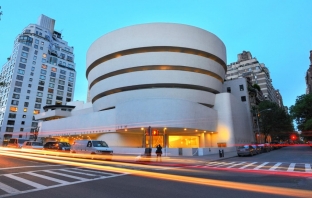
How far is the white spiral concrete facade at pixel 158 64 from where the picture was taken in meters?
40.7

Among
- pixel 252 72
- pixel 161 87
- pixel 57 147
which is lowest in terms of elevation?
pixel 57 147

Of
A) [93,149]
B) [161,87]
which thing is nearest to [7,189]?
[93,149]

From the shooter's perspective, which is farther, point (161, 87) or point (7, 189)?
point (161, 87)

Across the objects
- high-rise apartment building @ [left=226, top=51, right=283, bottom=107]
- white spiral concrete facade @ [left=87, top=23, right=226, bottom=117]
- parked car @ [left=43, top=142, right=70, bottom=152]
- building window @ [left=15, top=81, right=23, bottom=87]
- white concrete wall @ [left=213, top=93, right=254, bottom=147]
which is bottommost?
parked car @ [left=43, top=142, right=70, bottom=152]

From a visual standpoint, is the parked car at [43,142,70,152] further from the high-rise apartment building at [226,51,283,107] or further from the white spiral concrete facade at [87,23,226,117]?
the high-rise apartment building at [226,51,283,107]

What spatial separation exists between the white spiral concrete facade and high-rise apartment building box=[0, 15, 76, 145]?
4892 cm

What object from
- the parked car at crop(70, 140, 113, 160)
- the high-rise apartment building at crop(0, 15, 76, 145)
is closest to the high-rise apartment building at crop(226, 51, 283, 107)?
the high-rise apartment building at crop(0, 15, 76, 145)

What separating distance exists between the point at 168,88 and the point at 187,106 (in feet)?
21.5

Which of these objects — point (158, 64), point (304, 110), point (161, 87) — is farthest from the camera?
point (161, 87)

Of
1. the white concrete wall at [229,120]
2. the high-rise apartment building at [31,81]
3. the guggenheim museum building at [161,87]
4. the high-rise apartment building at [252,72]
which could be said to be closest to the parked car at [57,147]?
the guggenheim museum building at [161,87]

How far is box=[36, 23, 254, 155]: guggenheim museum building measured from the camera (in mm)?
37281

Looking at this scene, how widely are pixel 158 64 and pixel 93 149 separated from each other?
82.3 ft

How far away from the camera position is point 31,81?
8438 cm

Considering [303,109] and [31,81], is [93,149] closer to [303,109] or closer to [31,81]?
[303,109]
